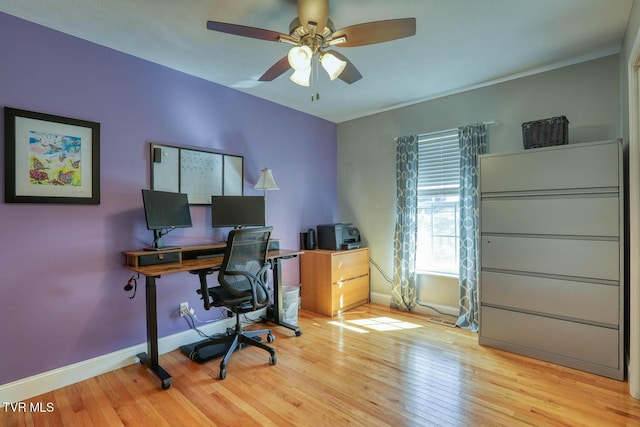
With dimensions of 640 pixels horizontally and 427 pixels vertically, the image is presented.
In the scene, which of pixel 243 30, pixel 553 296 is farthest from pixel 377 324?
pixel 243 30

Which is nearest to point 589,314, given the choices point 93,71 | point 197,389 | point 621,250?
point 621,250

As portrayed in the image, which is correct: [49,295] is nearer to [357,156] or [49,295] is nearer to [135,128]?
[135,128]

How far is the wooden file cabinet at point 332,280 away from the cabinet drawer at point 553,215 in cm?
159

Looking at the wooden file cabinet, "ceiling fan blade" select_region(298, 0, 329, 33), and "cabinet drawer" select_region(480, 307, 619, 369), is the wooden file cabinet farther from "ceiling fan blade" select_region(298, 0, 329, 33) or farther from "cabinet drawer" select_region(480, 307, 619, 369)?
"ceiling fan blade" select_region(298, 0, 329, 33)

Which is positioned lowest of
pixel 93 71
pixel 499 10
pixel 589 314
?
pixel 589 314

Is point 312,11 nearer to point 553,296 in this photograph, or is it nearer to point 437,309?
point 553,296

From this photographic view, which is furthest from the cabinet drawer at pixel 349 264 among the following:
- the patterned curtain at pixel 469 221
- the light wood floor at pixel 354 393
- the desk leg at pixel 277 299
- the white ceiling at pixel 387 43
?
the white ceiling at pixel 387 43

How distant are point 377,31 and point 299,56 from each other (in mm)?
463

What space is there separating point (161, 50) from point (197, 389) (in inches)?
102

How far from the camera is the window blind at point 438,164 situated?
11.2ft

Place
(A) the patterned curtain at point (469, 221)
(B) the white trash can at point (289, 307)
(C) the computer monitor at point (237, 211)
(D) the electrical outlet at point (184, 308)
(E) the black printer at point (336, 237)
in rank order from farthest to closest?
1. (E) the black printer at point (336, 237)
2. (B) the white trash can at point (289, 307)
3. (A) the patterned curtain at point (469, 221)
4. (C) the computer monitor at point (237, 211)
5. (D) the electrical outlet at point (184, 308)

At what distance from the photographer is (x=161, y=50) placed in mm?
2447

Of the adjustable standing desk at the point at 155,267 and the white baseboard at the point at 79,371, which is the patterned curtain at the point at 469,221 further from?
the white baseboard at the point at 79,371

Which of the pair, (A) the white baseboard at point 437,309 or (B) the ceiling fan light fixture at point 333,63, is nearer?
(B) the ceiling fan light fixture at point 333,63
